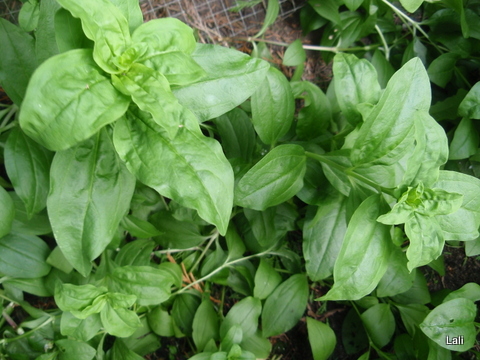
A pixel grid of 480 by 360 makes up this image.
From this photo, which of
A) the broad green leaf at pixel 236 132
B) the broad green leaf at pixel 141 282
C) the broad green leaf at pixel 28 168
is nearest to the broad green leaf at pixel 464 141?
the broad green leaf at pixel 236 132

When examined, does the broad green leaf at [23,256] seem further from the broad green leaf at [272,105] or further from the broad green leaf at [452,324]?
the broad green leaf at [452,324]

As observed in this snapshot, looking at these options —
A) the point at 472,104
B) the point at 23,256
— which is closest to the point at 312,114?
the point at 472,104

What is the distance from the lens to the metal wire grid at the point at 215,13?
163 cm

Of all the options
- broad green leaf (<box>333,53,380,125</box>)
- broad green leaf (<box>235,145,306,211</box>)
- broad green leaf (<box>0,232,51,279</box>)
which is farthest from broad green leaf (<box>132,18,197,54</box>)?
broad green leaf (<box>0,232,51,279</box>)

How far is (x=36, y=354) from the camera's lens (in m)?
1.35

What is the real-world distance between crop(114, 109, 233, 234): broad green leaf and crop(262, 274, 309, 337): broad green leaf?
0.80 m

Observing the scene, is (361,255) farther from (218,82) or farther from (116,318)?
(116,318)

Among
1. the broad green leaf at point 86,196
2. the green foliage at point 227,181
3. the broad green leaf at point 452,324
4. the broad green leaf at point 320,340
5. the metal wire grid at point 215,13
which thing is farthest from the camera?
the metal wire grid at point 215,13

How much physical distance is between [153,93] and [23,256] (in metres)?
0.87

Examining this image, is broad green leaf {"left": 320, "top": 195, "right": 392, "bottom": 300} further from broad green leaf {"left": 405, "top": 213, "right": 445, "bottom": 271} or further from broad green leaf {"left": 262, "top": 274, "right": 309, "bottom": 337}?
broad green leaf {"left": 262, "top": 274, "right": 309, "bottom": 337}

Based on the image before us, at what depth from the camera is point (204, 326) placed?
1.45 m

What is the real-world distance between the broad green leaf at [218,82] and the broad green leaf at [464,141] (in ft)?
2.80

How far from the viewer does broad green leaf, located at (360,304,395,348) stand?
1503 mm

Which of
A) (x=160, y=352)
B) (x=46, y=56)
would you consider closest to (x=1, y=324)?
(x=160, y=352)
